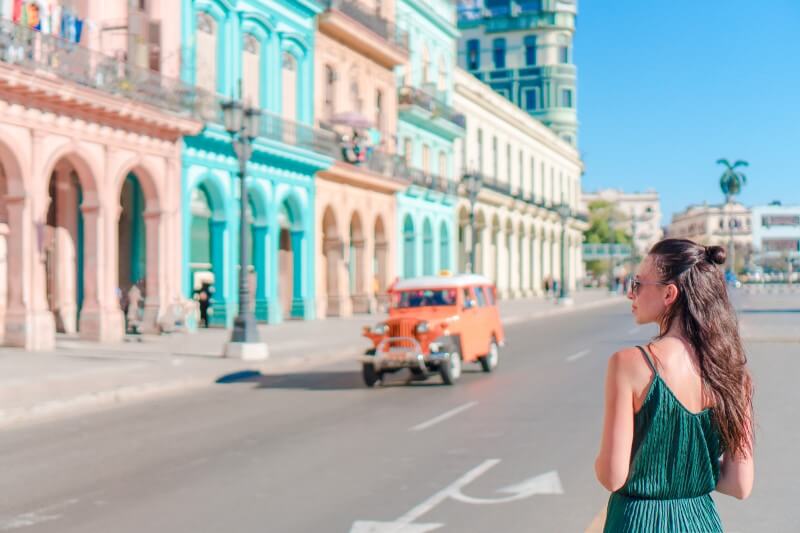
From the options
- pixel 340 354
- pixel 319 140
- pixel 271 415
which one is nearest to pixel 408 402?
pixel 271 415

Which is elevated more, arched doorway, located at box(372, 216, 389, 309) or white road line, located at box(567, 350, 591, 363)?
arched doorway, located at box(372, 216, 389, 309)

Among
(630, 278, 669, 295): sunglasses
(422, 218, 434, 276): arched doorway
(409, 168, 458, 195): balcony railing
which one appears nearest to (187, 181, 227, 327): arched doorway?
(409, 168, 458, 195): balcony railing

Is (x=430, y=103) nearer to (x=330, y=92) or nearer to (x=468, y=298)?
(x=330, y=92)

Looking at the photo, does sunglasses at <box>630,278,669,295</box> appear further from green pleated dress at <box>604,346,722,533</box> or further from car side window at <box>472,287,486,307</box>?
car side window at <box>472,287,486,307</box>

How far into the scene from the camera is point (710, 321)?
119 inches

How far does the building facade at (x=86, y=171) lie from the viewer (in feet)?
75.1

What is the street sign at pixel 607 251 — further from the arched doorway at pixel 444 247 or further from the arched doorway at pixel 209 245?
the arched doorway at pixel 209 245

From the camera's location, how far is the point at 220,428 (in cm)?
1242

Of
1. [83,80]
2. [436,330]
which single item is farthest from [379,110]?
[436,330]

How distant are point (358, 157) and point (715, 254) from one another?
37.9 metres

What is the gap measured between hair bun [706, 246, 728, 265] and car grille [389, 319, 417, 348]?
1387 cm

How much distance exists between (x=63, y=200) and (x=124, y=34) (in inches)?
185

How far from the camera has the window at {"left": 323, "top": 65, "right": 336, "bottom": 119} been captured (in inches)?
1581

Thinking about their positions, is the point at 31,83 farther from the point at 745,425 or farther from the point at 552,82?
the point at 552,82
